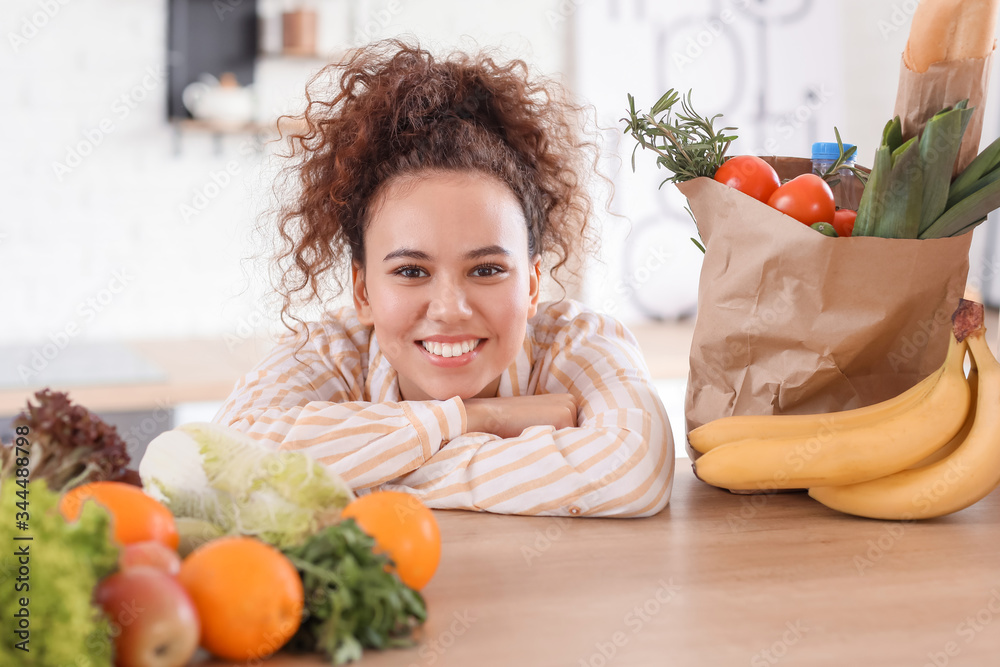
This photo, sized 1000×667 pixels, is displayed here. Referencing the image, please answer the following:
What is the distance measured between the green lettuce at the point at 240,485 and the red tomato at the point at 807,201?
52 centimetres

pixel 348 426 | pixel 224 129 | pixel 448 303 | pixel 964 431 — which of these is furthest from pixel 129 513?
pixel 224 129

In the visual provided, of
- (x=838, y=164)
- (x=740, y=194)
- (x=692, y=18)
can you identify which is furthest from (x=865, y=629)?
(x=692, y=18)

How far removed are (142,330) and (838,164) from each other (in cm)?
280

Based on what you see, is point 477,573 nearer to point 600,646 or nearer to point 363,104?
point 600,646

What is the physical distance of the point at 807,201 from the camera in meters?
0.86

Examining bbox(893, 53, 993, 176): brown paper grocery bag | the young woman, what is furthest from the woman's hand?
bbox(893, 53, 993, 176): brown paper grocery bag

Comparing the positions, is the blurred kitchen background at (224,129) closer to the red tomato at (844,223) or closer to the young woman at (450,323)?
the young woman at (450,323)

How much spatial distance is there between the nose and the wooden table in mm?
242

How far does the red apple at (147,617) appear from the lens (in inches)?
17.9

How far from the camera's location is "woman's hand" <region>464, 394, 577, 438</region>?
1028 mm

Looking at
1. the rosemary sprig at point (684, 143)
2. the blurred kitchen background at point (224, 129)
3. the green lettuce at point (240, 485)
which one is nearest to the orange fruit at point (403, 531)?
the green lettuce at point (240, 485)

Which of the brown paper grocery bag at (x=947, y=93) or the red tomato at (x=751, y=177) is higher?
the brown paper grocery bag at (x=947, y=93)

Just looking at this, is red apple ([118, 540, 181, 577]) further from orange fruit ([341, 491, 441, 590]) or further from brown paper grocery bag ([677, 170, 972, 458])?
brown paper grocery bag ([677, 170, 972, 458])

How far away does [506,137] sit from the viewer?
1.17 meters
